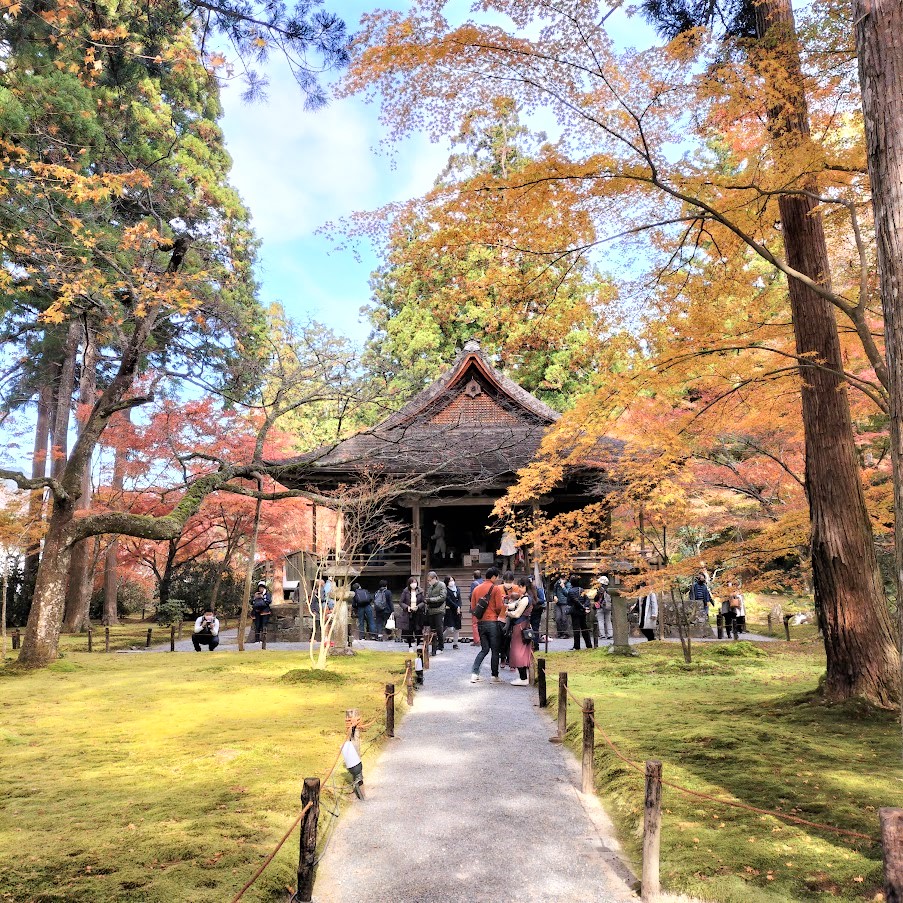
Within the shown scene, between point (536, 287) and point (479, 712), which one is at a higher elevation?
point (536, 287)

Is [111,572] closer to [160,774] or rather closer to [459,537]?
[459,537]

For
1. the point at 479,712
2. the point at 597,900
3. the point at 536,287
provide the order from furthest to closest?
1. the point at 479,712
2. the point at 536,287
3. the point at 597,900

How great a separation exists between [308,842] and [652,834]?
73.9 inches

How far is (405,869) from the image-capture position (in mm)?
3951

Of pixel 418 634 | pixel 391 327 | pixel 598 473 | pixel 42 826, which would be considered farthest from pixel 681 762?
pixel 391 327

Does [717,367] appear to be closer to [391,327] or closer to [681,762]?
[681,762]

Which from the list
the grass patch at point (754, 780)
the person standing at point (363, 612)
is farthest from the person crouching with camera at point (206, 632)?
the grass patch at point (754, 780)

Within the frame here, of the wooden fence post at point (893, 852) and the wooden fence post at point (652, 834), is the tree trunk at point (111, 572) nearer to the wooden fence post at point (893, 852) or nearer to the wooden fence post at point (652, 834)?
the wooden fence post at point (652, 834)

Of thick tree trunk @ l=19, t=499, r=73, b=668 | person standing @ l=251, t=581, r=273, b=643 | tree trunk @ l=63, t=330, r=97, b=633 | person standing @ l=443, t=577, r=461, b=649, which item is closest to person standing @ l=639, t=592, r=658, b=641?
person standing @ l=443, t=577, r=461, b=649

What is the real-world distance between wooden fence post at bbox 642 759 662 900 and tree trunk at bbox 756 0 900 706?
416 centimetres

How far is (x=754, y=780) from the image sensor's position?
16.7ft

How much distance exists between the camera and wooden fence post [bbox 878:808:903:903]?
2.51 m

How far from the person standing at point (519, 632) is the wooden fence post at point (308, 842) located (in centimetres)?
609

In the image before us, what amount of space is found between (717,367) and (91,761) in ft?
26.2
